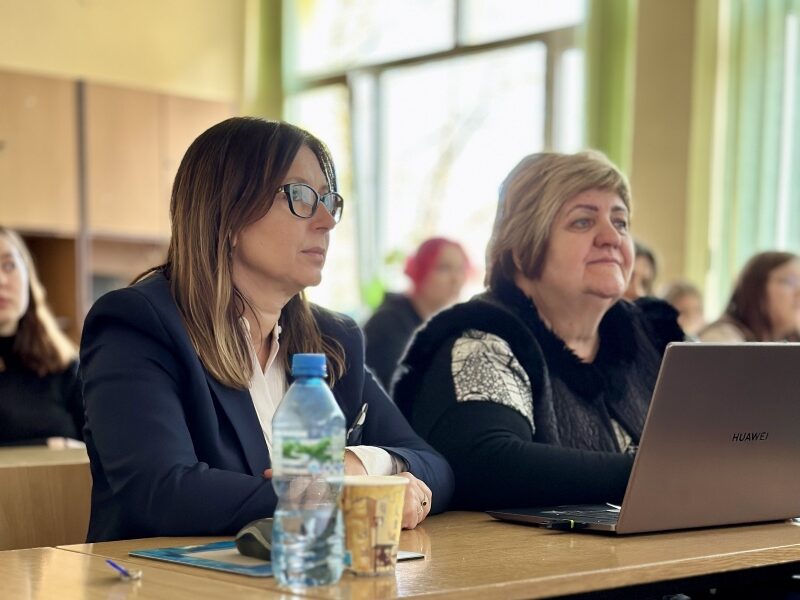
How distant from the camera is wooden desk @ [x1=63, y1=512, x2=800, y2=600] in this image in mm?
1225

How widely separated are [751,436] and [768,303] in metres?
3.24

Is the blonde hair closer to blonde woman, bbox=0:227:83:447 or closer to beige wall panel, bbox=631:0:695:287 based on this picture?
blonde woman, bbox=0:227:83:447

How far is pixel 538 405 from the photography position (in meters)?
2.20

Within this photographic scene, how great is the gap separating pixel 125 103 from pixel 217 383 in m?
5.91

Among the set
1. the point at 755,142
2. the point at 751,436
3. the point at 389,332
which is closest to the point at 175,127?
the point at 389,332

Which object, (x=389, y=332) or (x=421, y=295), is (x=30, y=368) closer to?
(x=389, y=332)

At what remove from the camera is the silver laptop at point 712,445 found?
156cm

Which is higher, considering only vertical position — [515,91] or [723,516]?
[515,91]

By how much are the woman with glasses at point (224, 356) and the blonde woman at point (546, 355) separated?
0.11m

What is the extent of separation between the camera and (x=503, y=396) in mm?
2105

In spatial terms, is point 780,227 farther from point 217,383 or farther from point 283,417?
point 283,417

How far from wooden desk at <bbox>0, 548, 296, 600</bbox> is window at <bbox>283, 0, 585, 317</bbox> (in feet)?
17.6

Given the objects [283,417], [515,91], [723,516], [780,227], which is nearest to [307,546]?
[283,417]

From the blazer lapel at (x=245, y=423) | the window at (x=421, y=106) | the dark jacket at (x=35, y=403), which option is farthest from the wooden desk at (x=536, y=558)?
the window at (x=421, y=106)
